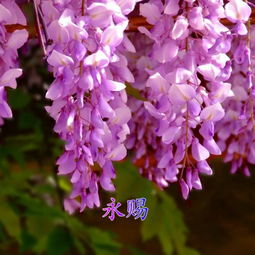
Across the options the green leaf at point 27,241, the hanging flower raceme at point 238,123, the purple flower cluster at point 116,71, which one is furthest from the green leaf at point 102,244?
the purple flower cluster at point 116,71

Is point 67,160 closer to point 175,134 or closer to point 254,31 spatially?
point 175,134

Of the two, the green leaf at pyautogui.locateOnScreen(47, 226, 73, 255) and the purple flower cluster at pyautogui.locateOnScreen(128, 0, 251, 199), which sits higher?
the purple flower cluster at pyautogui.locateOnScreen(128, 0, 251, 199)

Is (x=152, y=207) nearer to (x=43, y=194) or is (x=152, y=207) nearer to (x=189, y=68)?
(x=43, y=194)

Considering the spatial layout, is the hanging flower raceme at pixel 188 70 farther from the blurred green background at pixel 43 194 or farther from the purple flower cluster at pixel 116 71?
the blurred green background at pixel 43 194

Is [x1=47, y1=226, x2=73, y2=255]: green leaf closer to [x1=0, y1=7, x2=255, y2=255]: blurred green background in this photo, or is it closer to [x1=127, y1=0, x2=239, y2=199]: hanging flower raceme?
[x1=0, y1=7, x2=255, y2=255]: blurred green background

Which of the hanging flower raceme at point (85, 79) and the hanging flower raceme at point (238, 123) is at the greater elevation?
the hanging flower raceme at point (85, 79)

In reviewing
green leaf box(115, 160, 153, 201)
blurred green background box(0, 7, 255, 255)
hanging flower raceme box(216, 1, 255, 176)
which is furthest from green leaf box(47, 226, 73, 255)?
hanging flower raceme box(216, 1, 255, 176)
